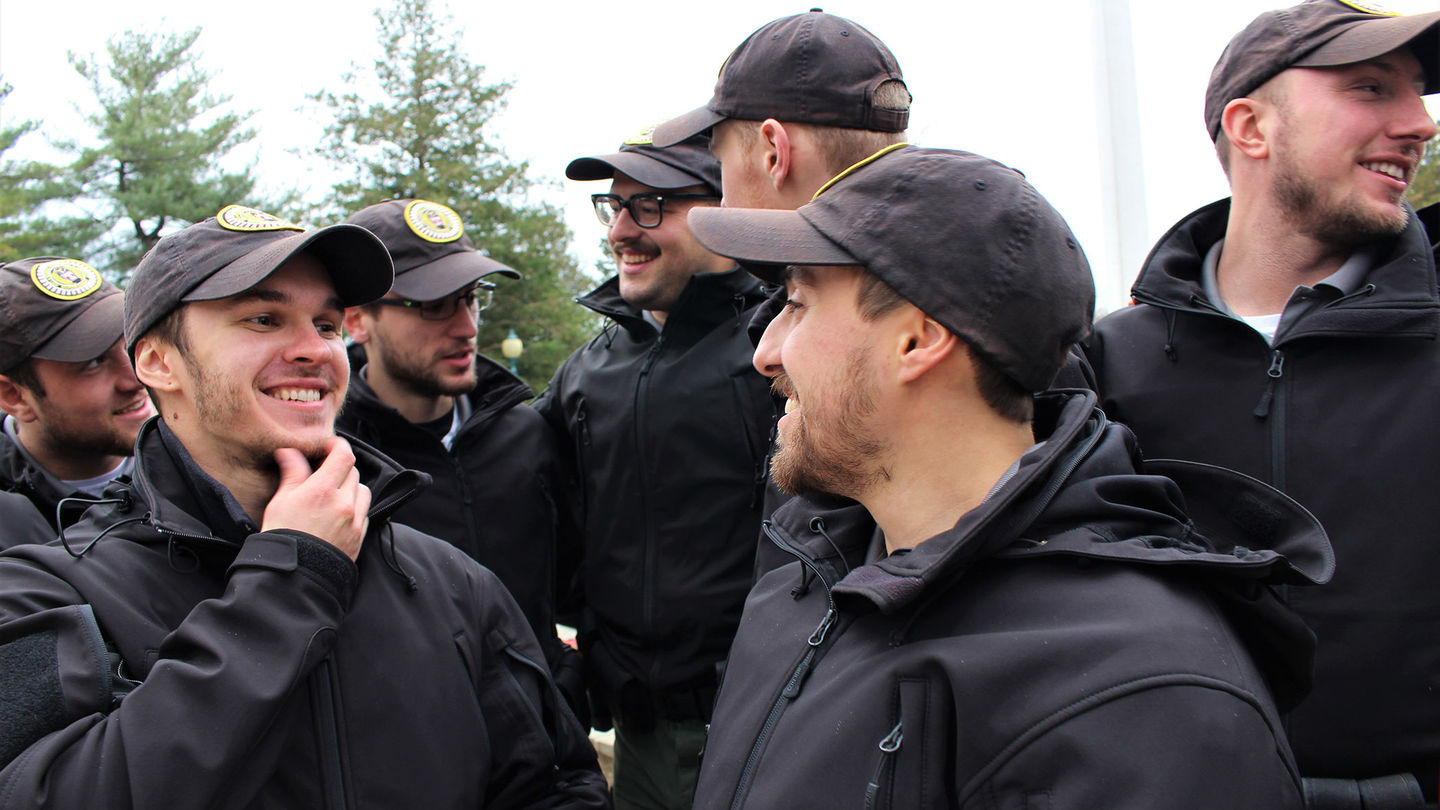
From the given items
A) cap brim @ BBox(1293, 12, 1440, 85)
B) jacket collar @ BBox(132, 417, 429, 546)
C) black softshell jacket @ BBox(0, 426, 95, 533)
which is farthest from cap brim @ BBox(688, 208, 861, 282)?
black softshell jacket @ BBox(0, 426, 95, 533)

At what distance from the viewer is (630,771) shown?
3695 mm

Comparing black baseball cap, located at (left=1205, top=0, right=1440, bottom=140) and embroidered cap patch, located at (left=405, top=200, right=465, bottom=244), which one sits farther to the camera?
embroidered cap patch, located at (left=405, top=200, right=465, bottom=244)

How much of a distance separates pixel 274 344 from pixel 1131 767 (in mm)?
2032

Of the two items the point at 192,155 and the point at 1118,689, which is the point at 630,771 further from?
the point at 192,155

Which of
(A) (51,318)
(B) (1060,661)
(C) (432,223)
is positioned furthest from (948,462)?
(A) (51,318)

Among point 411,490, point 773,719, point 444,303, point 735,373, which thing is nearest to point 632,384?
point 735,373

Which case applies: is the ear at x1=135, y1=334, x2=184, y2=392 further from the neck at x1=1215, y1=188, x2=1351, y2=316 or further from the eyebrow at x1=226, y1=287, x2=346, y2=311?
the neck at x1=1215, y1=188, x2=1351, y2=316

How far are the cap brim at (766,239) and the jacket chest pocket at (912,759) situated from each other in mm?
737

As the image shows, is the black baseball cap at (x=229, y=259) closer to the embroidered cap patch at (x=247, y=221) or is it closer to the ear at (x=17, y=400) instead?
the embroidered cap patch at (x=247, y=221)

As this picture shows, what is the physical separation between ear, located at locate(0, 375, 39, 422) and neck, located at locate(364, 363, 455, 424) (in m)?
1.11

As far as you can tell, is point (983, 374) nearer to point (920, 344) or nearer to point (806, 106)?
point (920, 344)

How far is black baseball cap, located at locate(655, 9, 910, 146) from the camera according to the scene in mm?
2850

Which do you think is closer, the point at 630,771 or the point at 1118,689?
the point at 1118,689

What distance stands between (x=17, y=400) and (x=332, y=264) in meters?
1.76
